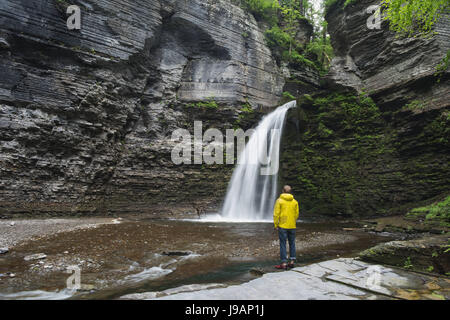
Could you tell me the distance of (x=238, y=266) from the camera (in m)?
4.95

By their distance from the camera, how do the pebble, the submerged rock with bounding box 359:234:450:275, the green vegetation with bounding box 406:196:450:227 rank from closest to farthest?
1. the submerged rock with bounding box 359:234:450:275
2. the pebble
3. the green vegetation with bounding box 406:196:450:227

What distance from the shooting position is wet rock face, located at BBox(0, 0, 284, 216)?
11930 mm

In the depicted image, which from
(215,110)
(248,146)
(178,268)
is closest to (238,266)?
(178,268)

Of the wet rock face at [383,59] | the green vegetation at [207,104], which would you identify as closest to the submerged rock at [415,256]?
the wet rock face at [383,59]

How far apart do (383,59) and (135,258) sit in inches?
654

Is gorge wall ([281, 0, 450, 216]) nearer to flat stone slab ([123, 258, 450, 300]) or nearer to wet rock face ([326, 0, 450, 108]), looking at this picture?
wet rock face ([326, 0, 450, 108])

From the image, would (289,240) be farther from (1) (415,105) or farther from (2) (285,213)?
(1) (415,105)

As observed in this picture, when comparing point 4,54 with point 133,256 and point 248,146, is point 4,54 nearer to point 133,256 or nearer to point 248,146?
point 133,256

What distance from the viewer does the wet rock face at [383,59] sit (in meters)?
12.2

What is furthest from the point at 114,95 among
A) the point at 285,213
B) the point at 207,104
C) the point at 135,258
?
the point at 285,213

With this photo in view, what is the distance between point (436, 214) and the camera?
9555mm

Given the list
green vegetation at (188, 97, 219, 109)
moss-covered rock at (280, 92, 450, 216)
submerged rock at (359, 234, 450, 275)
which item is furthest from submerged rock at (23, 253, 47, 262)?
green vegetation at (188, 97, 219, 109)

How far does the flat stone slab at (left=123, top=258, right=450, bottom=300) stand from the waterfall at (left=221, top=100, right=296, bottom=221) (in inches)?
471
